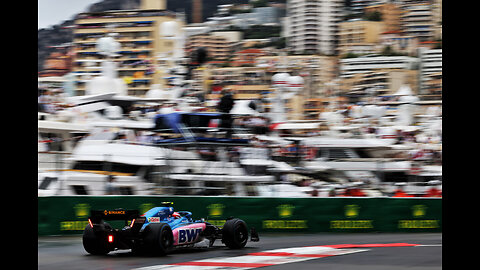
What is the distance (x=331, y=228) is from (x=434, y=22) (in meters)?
59.4

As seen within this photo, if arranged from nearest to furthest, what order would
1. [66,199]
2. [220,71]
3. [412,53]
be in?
1. [66,199]
2. [220,71]
3. [412,53]

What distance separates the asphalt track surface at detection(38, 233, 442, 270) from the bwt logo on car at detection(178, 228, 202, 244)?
0.22 m

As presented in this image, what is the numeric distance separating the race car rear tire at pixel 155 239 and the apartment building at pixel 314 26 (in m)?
73.7

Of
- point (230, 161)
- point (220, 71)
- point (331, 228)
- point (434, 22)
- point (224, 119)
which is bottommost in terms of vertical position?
point (331, 228)

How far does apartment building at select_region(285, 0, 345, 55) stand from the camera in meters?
87.3

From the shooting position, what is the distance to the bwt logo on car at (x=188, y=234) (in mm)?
10180

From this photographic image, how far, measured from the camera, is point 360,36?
249 ft

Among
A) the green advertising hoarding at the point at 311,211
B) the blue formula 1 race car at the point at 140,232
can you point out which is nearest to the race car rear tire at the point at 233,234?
the blue formula 1 race car at the point at 140,232

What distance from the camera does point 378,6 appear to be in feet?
234

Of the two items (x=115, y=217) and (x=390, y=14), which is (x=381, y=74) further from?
(x=115, y=217)
